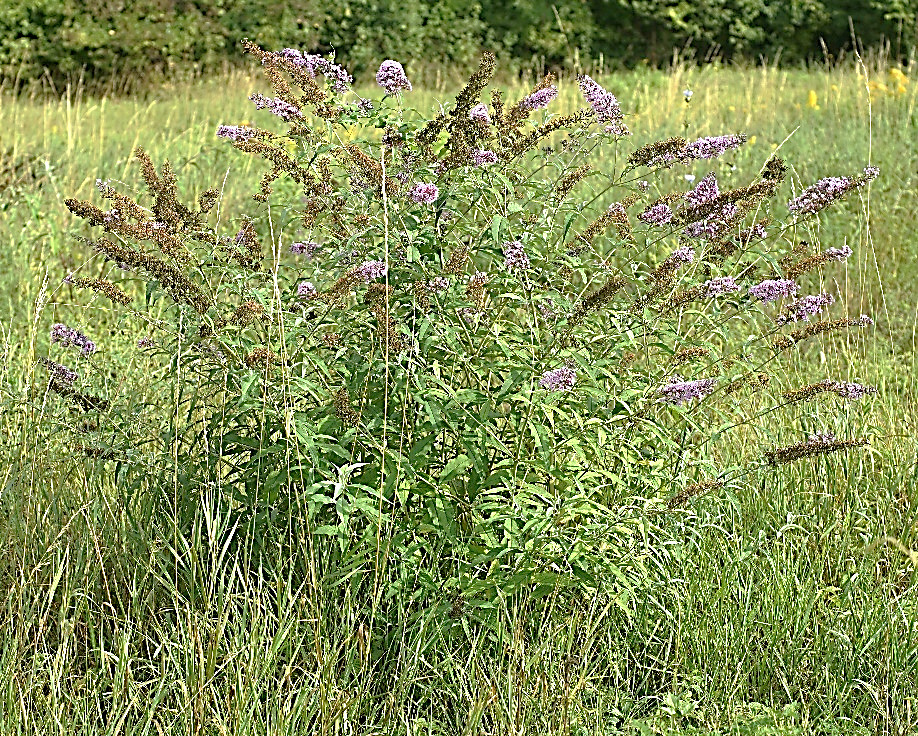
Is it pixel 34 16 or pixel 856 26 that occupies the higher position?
pixel 856 26

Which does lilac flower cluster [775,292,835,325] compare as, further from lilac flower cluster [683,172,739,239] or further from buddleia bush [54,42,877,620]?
lilac flower cluster [683,172,739,239]

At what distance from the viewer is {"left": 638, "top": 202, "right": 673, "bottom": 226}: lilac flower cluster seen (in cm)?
251

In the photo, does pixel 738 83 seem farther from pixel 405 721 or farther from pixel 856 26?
pixel 405 721

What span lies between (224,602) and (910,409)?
8.06 feet

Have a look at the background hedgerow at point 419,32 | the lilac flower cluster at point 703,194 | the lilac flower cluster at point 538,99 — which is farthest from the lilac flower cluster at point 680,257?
the background hedgerow at point 419,32

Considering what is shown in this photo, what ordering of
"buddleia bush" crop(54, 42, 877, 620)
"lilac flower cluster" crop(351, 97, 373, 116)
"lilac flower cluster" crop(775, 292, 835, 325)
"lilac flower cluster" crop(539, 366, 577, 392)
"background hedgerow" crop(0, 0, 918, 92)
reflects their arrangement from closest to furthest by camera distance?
"lilac flower cluster" crop(539, 366, 577, 392), "buddleia bush" crop(54, 42, 877, 620), "lilac flower cluster" crop(351, 97, 373, 116), "lilac flower cluster" crop(775, 292, 835, 325), "background hedgerow" crop(0, 0, 918, 92)

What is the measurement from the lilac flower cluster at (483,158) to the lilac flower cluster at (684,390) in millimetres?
647

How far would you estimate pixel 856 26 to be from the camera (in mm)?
16797

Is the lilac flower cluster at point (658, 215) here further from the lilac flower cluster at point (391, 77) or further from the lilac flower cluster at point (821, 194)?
the lilac flower cluster at point (391, 77)

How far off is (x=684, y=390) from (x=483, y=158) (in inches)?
26.7

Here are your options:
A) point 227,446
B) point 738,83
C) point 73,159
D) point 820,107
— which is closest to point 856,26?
point 738,83

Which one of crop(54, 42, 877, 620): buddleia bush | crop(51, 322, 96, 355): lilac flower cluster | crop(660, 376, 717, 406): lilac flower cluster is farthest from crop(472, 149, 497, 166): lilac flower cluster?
crop(51, 322, 96, 355): lilac flower cluster

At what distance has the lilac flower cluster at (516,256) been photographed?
2328mm

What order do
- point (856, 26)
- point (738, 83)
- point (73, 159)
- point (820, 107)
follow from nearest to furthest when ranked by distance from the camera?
point (73, 159)
point (820, 107)
point (738, 83)
point (856, 26)
